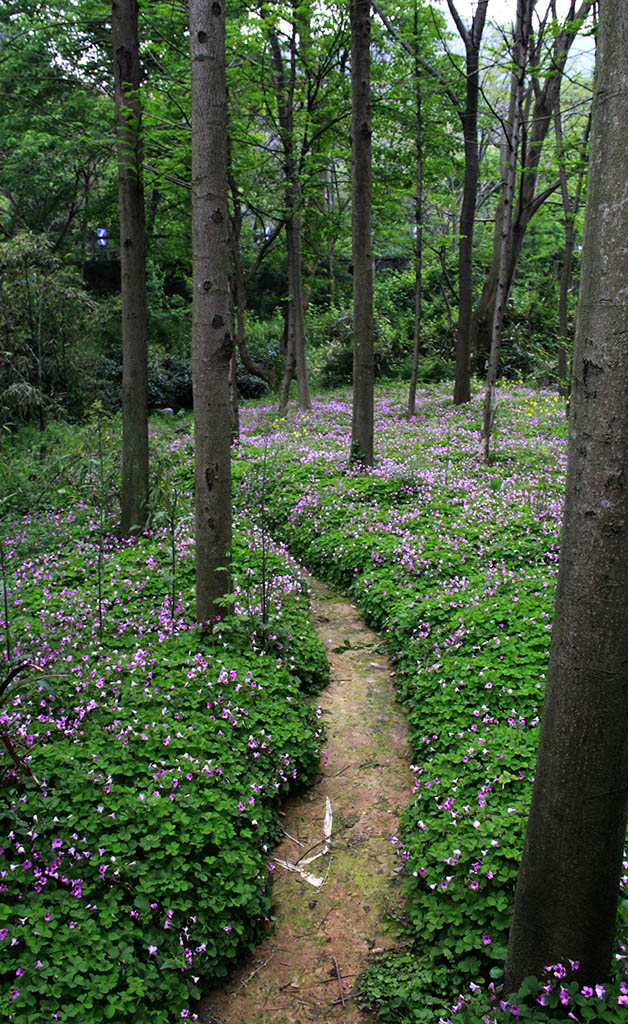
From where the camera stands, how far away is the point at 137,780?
11.5 ft

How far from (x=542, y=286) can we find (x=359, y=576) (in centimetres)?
2454

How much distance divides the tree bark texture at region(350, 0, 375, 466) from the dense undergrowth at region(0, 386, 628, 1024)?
2189mm

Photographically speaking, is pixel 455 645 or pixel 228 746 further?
pixel 455 645

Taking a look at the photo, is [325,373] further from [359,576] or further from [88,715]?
[88,715]

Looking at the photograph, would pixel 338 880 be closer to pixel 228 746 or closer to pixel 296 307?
pixel 228 746

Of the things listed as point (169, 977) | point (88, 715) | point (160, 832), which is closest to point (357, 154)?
point (88, 715)

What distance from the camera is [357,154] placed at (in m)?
9.22

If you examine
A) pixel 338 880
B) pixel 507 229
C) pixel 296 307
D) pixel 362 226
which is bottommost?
pixel 338 880

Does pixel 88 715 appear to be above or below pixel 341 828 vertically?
above

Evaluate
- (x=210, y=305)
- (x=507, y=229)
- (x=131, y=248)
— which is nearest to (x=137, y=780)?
(x=210, y=305)

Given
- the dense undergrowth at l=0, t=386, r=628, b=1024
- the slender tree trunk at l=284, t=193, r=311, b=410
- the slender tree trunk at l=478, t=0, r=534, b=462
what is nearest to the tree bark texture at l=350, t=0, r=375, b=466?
the slender tree trunk at l=478, t=0, r=534, b=462

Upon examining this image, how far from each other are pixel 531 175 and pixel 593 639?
18.2 meters

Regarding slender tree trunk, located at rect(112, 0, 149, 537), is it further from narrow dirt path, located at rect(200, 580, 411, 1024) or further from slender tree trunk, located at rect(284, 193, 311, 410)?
slender tree trunk, located at rect(284, 193, 311, 410)

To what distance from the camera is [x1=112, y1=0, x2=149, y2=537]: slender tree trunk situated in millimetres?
6758
